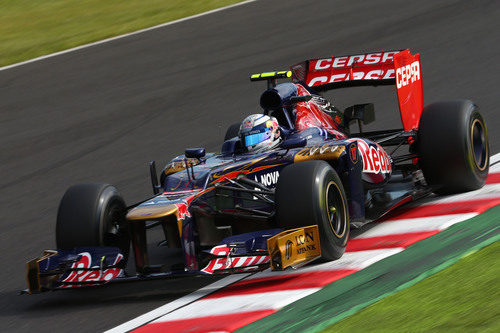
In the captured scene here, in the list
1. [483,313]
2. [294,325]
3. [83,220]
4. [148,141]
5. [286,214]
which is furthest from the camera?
[148,141]

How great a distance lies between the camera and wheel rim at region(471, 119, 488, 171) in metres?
8.70

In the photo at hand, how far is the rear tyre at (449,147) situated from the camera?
829 centimetres

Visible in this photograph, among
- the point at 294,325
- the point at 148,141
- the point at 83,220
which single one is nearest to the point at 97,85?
the point at 148,141

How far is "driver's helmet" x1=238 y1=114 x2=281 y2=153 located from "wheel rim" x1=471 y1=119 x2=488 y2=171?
77.9 inches

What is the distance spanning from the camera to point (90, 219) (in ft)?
24.1

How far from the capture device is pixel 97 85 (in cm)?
1552

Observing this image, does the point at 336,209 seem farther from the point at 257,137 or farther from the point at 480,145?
the point at 480,145

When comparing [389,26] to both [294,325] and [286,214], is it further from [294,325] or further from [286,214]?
[294,325]

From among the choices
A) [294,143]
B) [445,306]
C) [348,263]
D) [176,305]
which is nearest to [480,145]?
[294,143]

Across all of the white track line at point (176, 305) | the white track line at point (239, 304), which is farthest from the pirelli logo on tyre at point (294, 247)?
the white track line at point (176, 305)

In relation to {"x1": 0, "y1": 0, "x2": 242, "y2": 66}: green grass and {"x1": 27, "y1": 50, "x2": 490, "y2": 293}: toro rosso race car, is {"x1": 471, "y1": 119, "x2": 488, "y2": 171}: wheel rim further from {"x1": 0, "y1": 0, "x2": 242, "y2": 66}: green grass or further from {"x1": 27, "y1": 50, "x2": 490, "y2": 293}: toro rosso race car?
{"x1": 0, "y1": 0, "x2": 242, "y2": 66}: green grass

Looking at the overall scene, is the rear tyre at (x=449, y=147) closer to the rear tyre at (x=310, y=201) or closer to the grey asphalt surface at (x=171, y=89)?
the rear tyre at (x=310, y=201)

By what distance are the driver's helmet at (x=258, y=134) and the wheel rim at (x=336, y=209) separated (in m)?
0.96

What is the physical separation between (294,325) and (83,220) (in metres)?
2.39
